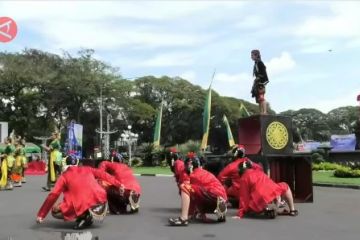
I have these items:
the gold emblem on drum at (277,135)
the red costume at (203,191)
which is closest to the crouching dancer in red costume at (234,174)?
the red costume at (203,191)

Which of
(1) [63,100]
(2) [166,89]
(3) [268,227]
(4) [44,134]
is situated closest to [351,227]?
(3) [268,227]

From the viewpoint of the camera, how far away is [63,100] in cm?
6191

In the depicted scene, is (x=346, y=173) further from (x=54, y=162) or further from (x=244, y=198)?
(x=244, y=198)

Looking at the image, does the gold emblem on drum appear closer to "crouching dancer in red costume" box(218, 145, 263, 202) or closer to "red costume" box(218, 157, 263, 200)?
"crouching dancer in red costume" box(218, 145, 263, 202)

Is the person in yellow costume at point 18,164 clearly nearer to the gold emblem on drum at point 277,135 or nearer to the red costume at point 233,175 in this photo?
the gold emblem on drum at point 277,135

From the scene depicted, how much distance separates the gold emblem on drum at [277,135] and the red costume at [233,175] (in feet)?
8.13

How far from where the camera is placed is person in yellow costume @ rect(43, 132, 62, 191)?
18953mm

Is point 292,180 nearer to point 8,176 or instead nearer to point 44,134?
point 8,176

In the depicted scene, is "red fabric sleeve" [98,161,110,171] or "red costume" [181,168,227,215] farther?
"red fabric sleeve" [98,161,110,171]

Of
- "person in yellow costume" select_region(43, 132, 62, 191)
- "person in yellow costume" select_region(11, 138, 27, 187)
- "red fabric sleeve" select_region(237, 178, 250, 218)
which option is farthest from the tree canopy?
"red fabric sleeve" select_region(237, 178, 250, 218)

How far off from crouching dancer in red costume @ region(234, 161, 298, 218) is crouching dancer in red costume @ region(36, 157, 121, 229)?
327cm

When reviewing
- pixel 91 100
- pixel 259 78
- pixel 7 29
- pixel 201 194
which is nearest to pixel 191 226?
pixel 201 194

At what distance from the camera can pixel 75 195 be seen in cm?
966

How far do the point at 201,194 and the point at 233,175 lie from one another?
2411mm
